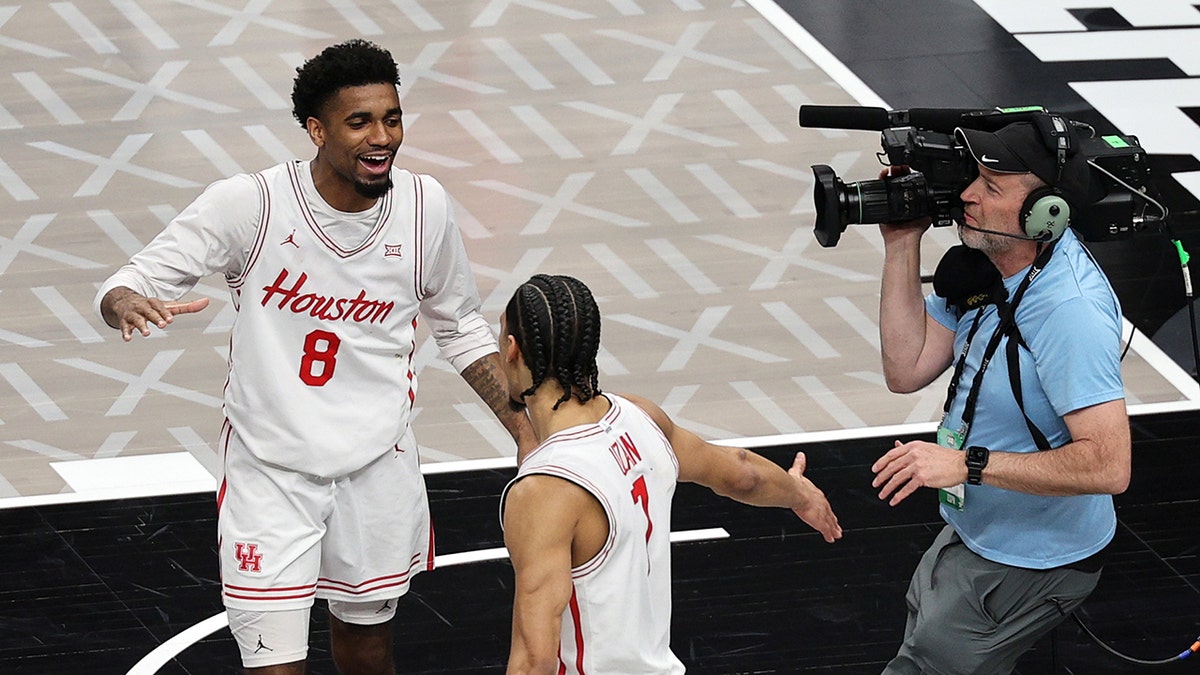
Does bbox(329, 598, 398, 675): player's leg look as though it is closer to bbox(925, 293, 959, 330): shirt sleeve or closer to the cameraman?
the cameraman

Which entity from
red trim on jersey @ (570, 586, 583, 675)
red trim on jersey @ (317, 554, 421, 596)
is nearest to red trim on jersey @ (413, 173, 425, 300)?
red trim on jersey @ (317, 554, 421, 596)

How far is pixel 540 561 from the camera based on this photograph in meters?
3.13

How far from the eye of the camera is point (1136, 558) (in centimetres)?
546

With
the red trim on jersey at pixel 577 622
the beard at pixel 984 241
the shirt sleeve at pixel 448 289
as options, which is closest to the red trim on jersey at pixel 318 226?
the shirt sleeve at pixel 448 289

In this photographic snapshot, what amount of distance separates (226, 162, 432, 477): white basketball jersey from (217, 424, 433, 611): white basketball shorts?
72 mm

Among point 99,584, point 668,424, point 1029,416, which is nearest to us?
point 668,424

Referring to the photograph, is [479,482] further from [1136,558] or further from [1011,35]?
[1011,35]

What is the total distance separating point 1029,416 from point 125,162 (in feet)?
18.0

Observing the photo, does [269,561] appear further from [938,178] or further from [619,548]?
[938,178]

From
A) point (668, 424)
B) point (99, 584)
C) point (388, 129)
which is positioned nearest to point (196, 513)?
point (99, 584)

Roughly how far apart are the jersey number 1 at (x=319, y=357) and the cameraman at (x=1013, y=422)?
1.28 meters

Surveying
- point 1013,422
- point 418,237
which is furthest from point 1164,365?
point 418,237

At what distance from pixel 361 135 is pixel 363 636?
4.17 ft

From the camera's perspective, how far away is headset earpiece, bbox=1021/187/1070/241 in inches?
146
